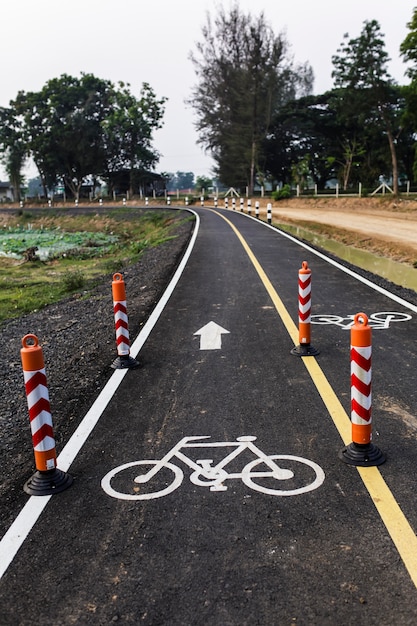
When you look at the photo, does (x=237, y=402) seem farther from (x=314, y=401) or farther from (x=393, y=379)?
(x=393, y=379)

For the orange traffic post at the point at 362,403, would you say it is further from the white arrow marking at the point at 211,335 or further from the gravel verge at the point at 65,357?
the white arrow marking at the point at 211,335

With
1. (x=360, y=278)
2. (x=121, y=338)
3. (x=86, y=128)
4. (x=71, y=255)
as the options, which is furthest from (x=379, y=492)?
(x=86, y=128)

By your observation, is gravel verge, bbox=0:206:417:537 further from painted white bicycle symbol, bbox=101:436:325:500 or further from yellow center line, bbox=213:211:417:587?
yellow center line, bbox=213:211:417:587

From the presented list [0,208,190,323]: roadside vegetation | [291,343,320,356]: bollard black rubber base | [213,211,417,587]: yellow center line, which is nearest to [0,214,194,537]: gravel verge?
[0,208,190,323]: roadside vegetation

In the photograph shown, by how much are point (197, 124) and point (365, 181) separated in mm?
22175

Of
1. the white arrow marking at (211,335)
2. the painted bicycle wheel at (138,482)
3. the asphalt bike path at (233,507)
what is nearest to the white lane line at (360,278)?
the asphalt bike path at (233,507)

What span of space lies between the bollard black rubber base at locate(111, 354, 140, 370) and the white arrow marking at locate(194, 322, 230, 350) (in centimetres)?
113

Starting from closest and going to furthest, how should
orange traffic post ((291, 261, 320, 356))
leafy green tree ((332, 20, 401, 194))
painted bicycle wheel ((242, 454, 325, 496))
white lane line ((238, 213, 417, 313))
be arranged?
painted bicycle wheel ((242, 454, 325, 496))
orange traffic post ((291, 261, 320, 356))
white lane line ((238, 213, 417, 313))
leafy green tree ((332, 20, 401, 194))

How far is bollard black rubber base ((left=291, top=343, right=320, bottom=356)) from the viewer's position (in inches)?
304

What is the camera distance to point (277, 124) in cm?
6256

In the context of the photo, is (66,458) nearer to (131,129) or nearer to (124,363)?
(124,363)

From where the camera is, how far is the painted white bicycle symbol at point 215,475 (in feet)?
14.7

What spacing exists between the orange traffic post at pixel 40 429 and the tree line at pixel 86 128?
72.4 meters

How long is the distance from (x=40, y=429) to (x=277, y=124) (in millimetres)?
62338
